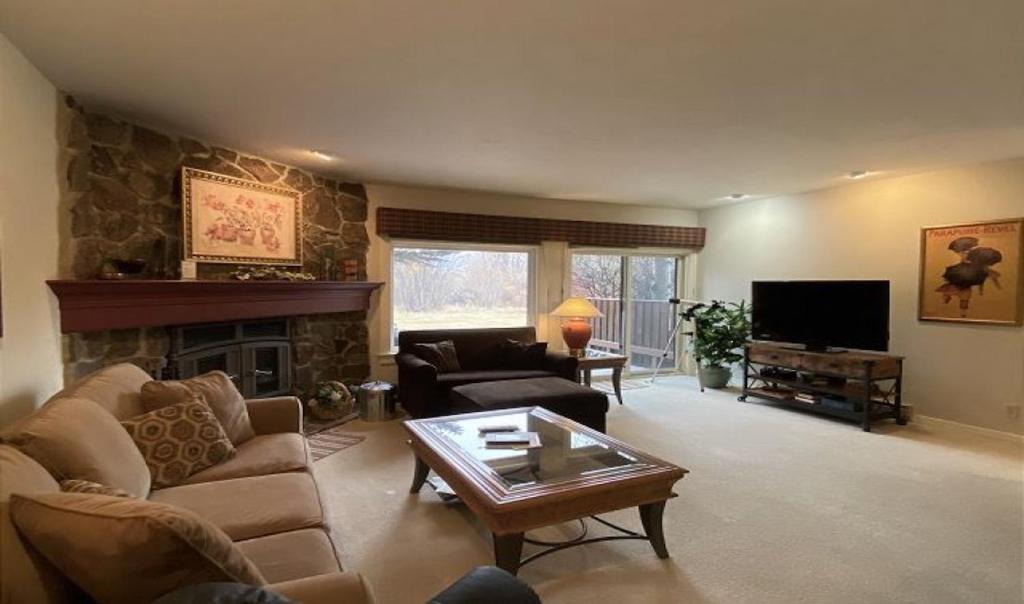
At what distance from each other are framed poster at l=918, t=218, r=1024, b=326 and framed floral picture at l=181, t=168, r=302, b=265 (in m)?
5.37

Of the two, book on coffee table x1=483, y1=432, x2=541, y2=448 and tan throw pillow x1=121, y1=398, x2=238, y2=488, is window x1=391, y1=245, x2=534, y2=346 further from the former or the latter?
tan throw pillow x1=121, y1=398, x2=238, y2=488

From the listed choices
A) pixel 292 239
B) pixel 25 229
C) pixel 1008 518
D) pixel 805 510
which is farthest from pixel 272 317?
pixel 1008 518

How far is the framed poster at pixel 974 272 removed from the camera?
4027 mm

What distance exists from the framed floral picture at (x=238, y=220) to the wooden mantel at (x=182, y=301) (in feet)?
0.98

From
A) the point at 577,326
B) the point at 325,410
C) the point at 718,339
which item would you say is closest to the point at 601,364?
the point at 577,326

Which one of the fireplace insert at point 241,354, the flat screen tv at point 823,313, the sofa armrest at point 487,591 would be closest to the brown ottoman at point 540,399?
the fireplace insert at point 241,354

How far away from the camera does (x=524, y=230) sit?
576cm

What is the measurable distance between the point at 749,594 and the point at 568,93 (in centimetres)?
242

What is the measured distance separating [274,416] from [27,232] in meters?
1.40

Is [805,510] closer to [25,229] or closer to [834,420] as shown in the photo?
[834,420]

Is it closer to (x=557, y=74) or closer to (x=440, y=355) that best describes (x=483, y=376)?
(x=440, y=355)

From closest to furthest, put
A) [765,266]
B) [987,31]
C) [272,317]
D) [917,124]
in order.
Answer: [987,31] → [917,124] → [272,317] → [765,266]

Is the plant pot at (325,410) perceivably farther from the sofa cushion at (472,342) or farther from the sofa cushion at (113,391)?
the sofa cushion at (113,391)

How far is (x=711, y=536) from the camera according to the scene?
2.52 m
